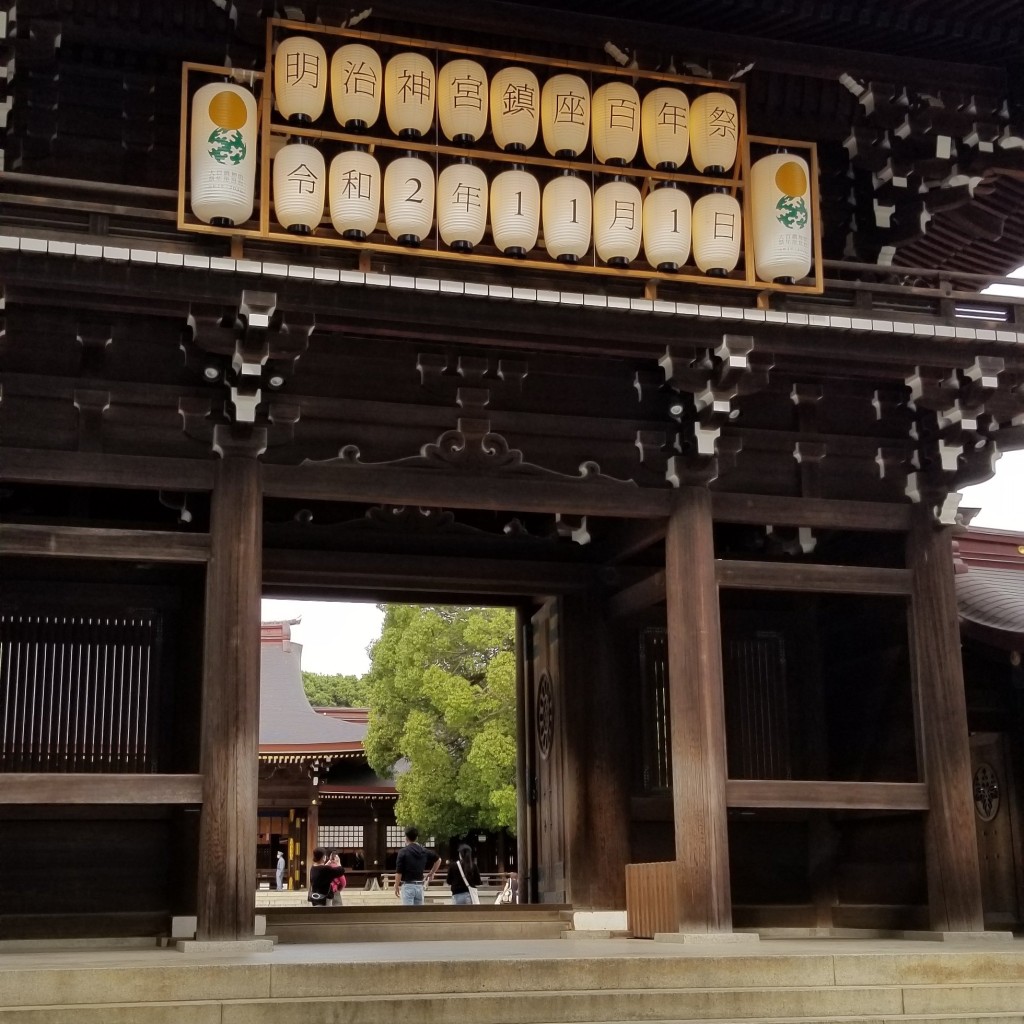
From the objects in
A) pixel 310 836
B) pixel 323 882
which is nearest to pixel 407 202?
pixel 323 882

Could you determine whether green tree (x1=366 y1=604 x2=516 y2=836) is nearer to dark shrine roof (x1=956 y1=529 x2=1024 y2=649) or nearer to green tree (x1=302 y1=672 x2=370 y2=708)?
dark shrine roof (x1=956 y1=529 x2=1024 y2=649)

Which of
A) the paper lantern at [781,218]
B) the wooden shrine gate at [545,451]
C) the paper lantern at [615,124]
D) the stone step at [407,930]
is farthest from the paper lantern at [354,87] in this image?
the stone step at [407,930]

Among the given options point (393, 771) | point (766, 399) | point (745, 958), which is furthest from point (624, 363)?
point (393, 771)

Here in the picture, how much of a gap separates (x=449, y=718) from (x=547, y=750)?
18614 mm

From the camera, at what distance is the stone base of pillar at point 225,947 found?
27.6 feet

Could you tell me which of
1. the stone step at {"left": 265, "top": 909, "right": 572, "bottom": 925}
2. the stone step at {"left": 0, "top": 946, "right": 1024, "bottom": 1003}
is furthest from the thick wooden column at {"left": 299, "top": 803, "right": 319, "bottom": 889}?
the stone step at {"left": 0, "top": 946, "right": 1024, "bottom": 1003}

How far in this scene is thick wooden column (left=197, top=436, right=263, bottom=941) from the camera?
8.66m

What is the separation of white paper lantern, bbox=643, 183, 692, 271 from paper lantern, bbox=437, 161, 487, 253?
3.93ft

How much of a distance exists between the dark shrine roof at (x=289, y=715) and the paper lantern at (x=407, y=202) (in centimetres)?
2156

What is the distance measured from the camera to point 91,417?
916cm

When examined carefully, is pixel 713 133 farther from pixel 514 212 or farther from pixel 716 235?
pixel 514 212

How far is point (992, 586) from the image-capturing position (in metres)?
13.1

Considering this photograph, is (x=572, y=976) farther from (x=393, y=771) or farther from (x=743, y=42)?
(x=393, y=771)

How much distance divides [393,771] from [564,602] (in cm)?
2191
